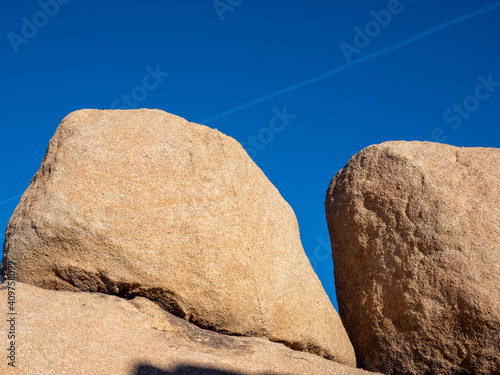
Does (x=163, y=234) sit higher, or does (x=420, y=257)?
(x=420, y=257)

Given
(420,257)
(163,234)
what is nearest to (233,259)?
(163,234)

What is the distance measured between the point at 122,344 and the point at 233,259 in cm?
127

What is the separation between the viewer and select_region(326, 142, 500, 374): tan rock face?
5145 millimetres

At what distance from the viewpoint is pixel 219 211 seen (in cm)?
493

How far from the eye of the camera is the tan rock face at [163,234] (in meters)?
4.66

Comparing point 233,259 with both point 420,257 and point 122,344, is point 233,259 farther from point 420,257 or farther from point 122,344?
point 420,257

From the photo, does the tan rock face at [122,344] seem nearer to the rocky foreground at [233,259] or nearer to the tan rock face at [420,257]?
the rocky foreground at [233,259]

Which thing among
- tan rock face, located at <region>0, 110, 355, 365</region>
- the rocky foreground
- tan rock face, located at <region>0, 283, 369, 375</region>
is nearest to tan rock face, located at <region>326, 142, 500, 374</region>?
the rocky foreground

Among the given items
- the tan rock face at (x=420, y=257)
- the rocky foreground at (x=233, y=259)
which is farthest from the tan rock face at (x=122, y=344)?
the tan rock face at (x=420, y=257)

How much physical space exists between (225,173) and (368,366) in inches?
97.3

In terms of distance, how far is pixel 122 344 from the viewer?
156 inches

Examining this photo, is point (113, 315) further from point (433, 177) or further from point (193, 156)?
point (433, 177)

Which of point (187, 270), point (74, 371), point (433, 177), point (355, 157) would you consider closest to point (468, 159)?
point (433, 177)

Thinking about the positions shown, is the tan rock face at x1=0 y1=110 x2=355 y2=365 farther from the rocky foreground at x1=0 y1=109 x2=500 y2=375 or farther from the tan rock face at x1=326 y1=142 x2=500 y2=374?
the tan rock face at x1=326 y1=142 x2=500 y2=374
